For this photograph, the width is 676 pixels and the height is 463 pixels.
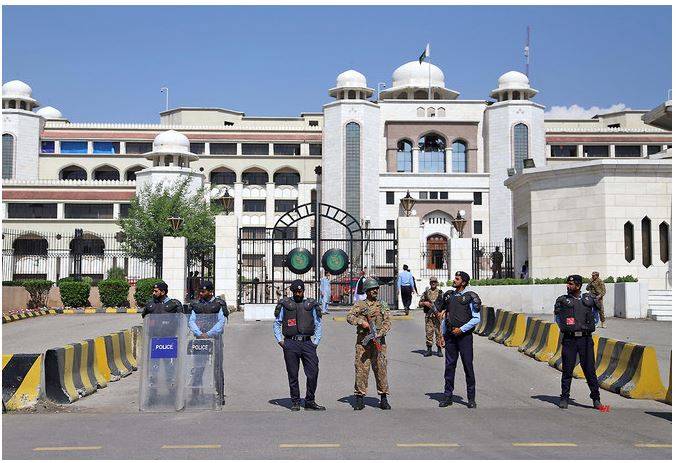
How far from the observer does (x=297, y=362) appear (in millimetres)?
11273

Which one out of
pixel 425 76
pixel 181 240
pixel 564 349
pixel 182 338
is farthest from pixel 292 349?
pixel 425 76

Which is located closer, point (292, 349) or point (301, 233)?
point (292, 349)

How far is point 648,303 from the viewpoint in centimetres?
2534

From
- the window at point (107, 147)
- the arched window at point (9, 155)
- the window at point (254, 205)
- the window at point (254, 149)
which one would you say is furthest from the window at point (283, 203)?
the arched window at point (9, 155)

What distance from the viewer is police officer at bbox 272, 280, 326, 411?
1128cm

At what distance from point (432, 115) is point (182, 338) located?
58.8 meters

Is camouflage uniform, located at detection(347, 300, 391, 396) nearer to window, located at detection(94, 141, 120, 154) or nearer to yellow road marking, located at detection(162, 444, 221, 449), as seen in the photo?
yellow road marking, located at detection(162, 444, 221, 449)

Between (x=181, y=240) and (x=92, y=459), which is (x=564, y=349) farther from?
(x=181, y=240)

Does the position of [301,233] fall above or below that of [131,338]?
above

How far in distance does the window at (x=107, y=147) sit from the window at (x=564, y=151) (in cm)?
3975

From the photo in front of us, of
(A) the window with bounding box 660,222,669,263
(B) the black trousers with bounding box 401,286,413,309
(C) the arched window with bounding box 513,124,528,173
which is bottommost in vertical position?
(B) the black trousers with bounding box 401,286,413,309

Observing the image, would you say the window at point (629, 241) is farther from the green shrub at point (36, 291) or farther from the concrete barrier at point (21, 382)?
the green shrub at point (36, 291)

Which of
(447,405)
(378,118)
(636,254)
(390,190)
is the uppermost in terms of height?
(378,118)

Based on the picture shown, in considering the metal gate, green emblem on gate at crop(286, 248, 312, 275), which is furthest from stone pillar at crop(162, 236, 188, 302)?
green emblem on gate at crop(286, 248, 312, 275)
